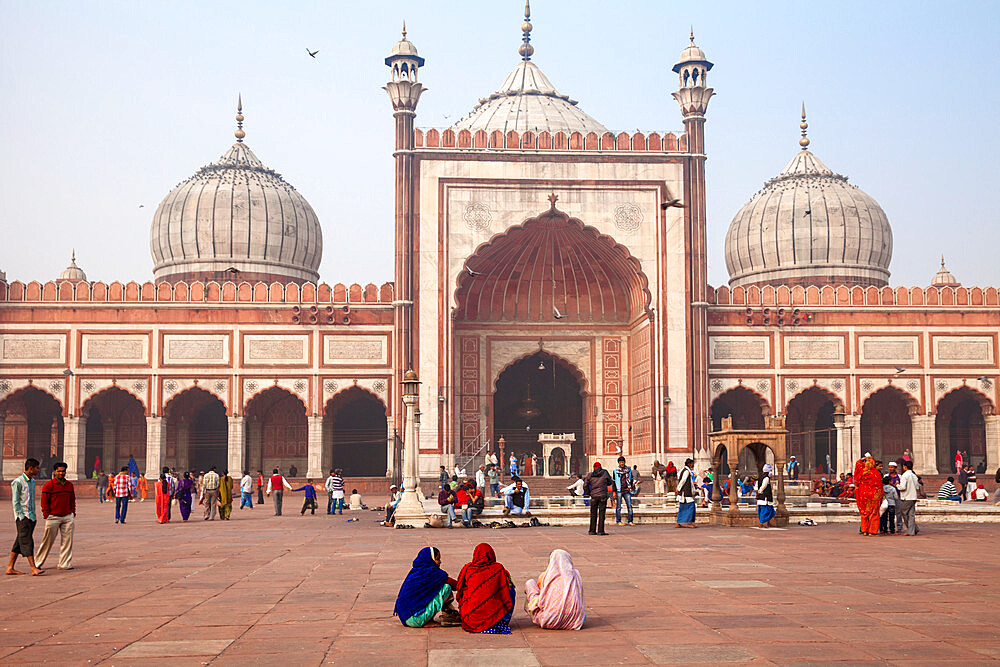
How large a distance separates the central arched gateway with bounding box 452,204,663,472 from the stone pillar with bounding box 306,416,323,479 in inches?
157

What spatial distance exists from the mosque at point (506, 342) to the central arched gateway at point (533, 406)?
61 centimetres

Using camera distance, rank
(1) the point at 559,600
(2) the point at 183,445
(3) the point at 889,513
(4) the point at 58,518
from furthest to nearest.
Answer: (2) the point at 183,445
(3) the point at 889,513
(4) the point at 58,518
(1) the point at 559,600

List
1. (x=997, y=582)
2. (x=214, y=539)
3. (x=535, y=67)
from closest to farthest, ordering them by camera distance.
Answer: (x=997, y=582) < (x=214, y=539) < (x=535, y=67)

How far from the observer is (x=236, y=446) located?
2861 cm

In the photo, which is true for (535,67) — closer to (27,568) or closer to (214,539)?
(214,539)

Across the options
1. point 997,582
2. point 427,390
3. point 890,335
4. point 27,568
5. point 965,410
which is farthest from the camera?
point 965,410

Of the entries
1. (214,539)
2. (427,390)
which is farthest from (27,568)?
(427,390)

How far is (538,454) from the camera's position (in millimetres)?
33281

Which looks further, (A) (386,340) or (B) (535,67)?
(B) (535,67)

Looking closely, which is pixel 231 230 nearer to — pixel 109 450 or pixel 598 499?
pixel 109 450

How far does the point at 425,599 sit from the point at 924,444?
26539 mm

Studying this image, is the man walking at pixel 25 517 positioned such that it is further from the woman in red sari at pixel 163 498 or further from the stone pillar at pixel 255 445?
the stone pillar at pixel 255 445

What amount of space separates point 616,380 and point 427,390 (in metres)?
6.47

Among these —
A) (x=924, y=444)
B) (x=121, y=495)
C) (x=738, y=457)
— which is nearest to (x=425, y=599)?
(x=738, y=457)
